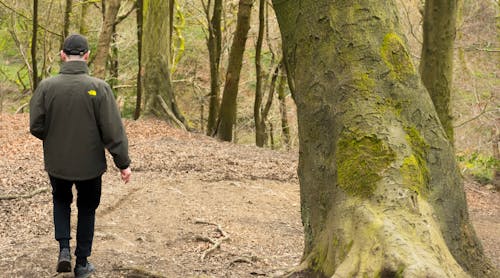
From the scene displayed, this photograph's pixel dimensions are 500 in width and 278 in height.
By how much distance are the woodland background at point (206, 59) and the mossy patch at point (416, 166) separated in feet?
38.2

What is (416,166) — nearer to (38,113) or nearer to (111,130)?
(111,130)

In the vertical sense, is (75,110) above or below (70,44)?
below

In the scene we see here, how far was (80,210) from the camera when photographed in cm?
516

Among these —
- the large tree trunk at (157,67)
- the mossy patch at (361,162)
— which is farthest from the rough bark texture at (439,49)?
the large tree trunk at (157,67)

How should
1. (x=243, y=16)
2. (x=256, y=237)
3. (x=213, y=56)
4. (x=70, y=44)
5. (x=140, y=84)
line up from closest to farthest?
(x=70, y=44) < (x=256, y=237) < (x=243, y=16) < (x=140, y=84) < (x=213, y=56)

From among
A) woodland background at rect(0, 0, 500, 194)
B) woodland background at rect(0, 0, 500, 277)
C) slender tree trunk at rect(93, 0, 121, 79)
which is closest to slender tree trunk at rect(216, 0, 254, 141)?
woodland background at rect(0, 0, 500, 277)

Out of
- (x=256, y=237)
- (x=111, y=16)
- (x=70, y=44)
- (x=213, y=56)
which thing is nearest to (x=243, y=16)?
(x=111, y=16)

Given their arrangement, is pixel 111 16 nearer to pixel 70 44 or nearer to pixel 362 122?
pixel 70 44

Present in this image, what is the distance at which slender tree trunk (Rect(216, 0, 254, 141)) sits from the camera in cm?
1545

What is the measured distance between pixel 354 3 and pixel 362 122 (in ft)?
2.69

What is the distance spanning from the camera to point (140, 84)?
57.1 feet

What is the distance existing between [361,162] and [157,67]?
506 inches

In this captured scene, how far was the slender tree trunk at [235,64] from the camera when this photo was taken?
1545cm

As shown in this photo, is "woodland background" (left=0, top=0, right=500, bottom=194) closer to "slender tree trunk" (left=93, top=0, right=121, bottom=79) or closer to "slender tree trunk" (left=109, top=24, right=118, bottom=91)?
"slender tree trunk" (left=109, top=24, right=118, bottom=91)
